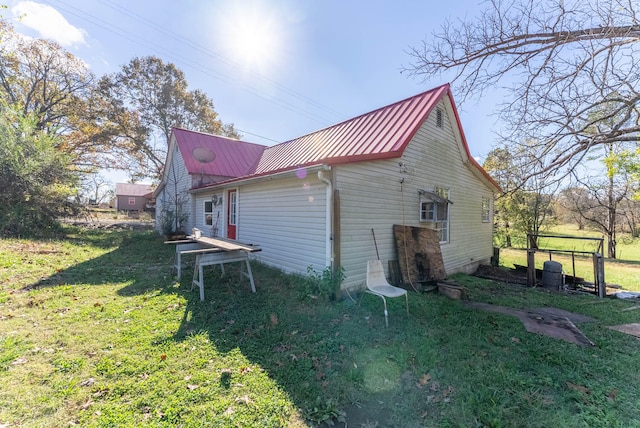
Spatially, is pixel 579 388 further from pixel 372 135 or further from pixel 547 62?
pixel 372 135

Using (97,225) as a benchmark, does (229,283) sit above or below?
below

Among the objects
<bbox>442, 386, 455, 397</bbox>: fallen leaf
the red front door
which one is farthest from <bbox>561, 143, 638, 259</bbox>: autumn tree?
the red front door

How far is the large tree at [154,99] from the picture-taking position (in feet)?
68.0

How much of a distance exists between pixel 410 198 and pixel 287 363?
17.1 feet

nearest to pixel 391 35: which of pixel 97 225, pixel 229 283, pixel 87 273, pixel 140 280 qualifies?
pixel 229 283

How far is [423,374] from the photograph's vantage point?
10.0 feet

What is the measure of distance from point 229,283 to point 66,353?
9.70 feet

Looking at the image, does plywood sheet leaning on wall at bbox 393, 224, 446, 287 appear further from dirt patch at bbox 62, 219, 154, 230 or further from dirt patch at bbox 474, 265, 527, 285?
dirt patch at bbox 62, 219, 154, 230

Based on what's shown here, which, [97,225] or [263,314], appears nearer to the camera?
[263,314]

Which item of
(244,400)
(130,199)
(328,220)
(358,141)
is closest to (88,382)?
(244,400)

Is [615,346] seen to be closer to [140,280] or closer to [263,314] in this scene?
[263,314]

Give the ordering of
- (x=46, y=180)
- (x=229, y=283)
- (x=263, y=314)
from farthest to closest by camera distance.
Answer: (x=46, y=180) → (x=229, y=283) → (x=263, y=314)

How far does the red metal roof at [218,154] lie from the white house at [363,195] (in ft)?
4.75

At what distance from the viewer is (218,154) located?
44.0 ft
